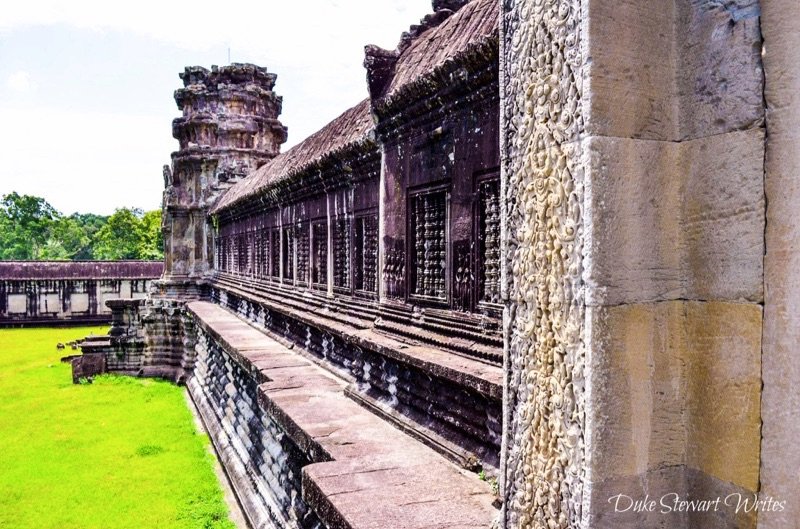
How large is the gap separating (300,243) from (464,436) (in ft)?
18.4

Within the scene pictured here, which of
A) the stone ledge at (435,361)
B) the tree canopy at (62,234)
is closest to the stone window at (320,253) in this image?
the stone ledge at (435,361)

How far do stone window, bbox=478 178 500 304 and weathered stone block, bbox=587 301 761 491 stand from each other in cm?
167

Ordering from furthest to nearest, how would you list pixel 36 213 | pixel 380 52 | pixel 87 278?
pixel 36 213, pixel 87 278, pixel 380 52

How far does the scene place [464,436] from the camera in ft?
12.0

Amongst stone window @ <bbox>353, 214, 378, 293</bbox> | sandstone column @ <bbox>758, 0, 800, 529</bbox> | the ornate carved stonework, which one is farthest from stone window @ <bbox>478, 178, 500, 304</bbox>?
stone window @ <bbox>353, 214, 378, 293</bbox>

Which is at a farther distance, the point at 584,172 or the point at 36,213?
the point at 36,213

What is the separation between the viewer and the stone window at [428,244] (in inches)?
175

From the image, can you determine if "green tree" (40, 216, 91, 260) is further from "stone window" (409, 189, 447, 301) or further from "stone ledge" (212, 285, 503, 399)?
"stone window" (409, 189, 447, 301)

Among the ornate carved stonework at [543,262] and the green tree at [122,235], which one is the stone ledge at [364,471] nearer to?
the ornate carved stonework at [543,262]

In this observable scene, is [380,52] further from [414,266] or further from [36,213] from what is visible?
[36,213]

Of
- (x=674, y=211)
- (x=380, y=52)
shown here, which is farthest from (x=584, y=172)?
(x=380, y=52)

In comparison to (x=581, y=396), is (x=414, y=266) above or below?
above

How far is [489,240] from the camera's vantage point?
148 inches

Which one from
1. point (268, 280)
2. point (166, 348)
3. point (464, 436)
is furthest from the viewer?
point (166, 348)
